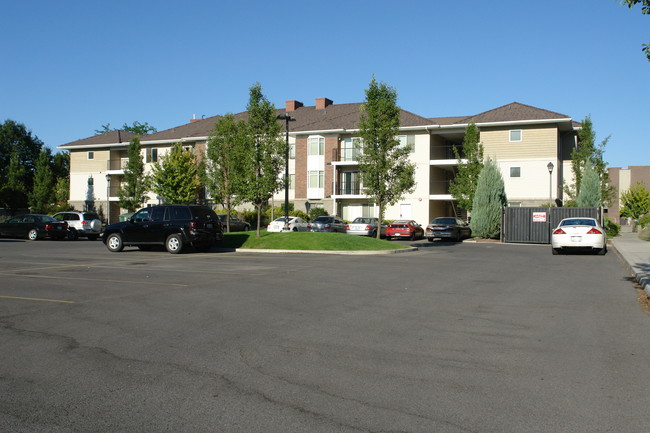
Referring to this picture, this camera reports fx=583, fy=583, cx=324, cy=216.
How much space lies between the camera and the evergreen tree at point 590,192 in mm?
39844

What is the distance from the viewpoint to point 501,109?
Answer: 46250 mm

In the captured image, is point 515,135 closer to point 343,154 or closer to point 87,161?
point 343,154

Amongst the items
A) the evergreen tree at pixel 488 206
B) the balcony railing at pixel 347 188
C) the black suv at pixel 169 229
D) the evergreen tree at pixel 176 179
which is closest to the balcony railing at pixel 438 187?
the balcony railing at pixel 347 188

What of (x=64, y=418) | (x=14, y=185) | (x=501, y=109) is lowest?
(x=64, y=418)

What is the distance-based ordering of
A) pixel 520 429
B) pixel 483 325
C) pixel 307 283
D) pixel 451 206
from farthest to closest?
1. pixel 451 206
2. pixel 307 283
3. pixel 483 325
4. pixel 520 429

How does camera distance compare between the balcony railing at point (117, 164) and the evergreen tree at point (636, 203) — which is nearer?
the balcony railing at point (117, 164)

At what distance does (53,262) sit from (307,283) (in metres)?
8.90

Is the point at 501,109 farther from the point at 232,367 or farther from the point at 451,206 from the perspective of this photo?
the point at 232,367

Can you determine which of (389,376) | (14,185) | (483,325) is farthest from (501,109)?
(14,185)

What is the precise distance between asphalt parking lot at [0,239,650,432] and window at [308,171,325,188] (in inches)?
1439

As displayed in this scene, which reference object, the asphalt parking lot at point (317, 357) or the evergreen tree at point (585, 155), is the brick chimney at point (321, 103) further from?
the asphalt parking lot at point (317, 357)

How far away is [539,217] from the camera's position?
3322 cm

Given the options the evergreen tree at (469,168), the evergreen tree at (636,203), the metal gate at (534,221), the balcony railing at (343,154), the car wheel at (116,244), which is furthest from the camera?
the evergreen tree at (636,203)

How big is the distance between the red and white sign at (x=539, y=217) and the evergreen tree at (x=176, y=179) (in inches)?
996
